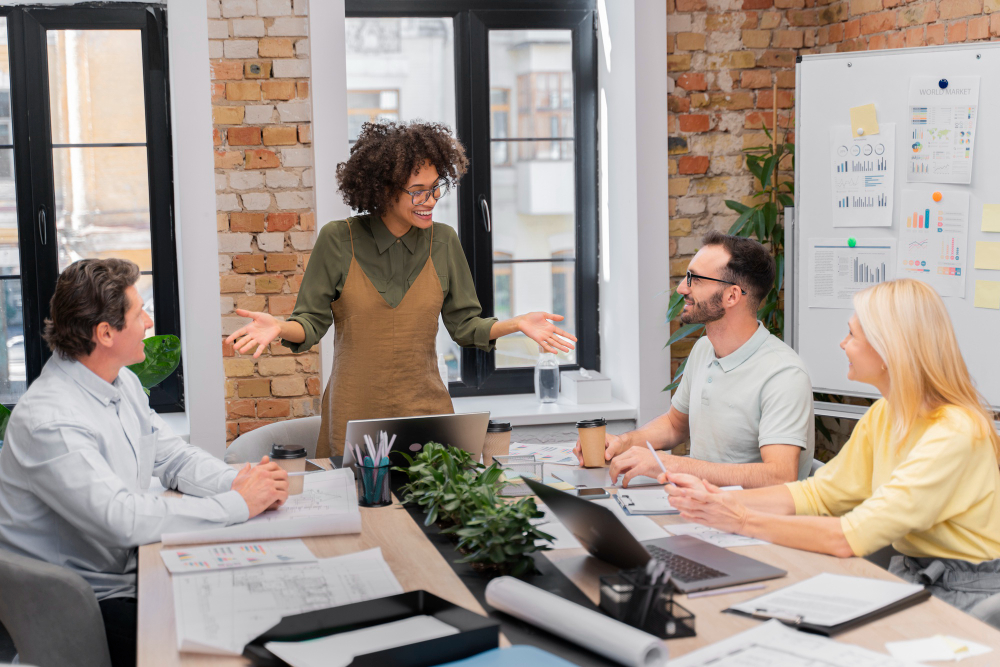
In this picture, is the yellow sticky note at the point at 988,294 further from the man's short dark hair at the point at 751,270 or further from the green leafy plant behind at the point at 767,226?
the man's short dark hair at the point at 751,270

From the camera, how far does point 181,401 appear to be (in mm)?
4012

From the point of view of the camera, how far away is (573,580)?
1.60 meters

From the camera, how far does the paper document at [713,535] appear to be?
178 cm

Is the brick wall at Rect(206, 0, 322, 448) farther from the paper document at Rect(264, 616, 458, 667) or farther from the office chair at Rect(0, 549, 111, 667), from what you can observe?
the paper document at Rect(264, 616, 458, 667)

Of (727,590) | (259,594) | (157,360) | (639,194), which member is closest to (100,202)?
(157,360)

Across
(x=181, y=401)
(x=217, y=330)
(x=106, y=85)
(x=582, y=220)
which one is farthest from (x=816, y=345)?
(x=106, y=85)

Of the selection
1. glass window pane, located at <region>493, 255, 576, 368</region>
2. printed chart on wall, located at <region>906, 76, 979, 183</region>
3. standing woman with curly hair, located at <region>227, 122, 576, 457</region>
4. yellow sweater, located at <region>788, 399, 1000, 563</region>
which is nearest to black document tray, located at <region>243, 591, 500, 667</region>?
yellow sweater, located at <region>788, 399, 1000, 563</region>

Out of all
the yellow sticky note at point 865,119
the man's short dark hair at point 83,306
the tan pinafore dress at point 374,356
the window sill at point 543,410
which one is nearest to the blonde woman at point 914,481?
the tan pinafore dress at point 374,356

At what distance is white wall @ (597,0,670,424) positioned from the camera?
12.6 ft

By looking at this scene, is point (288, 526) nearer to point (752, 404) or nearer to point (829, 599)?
point (829, 599)

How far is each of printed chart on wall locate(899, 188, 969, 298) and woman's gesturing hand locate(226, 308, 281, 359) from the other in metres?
2.23

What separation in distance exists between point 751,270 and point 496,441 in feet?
2.84

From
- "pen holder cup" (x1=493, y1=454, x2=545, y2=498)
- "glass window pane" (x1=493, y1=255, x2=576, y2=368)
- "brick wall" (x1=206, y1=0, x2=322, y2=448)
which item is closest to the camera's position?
"pen holder cup" (x1=493, y1=454, x2=545, y2=498)

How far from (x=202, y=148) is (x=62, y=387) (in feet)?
5.87
